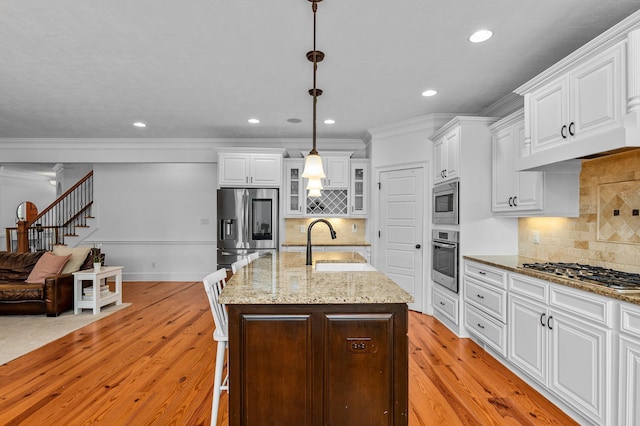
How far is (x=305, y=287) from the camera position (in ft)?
5.98

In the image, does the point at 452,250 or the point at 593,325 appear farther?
the point at 452,250

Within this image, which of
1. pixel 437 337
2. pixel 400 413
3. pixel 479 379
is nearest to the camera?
pixel 400 413

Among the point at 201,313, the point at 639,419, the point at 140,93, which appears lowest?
the point at 201,313

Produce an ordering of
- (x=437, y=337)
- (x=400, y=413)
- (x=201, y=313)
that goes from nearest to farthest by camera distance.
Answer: (x=400, y=413)
(x=437, y=337)
(x=201, y=313)

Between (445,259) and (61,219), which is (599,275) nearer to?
(445,259)

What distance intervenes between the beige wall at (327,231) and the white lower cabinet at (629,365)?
3.98 meters

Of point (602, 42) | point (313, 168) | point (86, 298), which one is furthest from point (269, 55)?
point (86, 298)

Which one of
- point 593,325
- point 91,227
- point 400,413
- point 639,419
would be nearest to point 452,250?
point 593,325

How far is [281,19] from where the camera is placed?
229cm

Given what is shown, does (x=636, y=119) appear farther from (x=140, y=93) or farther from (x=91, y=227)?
(x=91, y=227)

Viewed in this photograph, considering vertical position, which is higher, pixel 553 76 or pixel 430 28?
pixel 430 28

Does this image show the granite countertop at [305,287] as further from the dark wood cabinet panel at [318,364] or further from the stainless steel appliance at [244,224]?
the stainless steel appliance at [244,224]

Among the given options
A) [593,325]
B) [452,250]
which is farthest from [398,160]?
[593,325]

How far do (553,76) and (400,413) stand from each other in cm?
238
